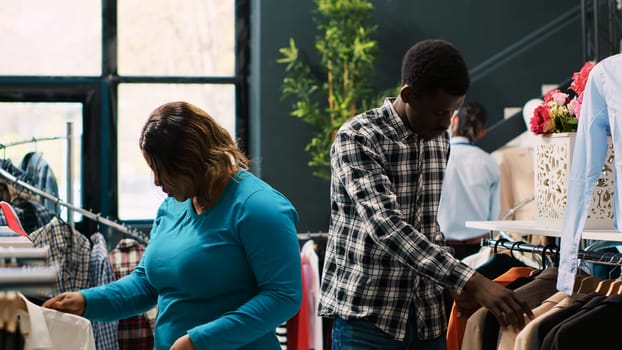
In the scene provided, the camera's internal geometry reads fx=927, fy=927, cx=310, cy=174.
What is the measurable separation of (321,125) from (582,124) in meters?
4.11

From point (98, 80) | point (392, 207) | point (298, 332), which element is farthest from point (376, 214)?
point (98, 80)

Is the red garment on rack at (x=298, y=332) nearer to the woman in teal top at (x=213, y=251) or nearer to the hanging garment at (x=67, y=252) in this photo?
the hanging garment at (x=67, y=252)

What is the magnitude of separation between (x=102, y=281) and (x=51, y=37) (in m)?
2.97

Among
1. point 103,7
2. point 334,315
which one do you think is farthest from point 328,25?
point 334,315

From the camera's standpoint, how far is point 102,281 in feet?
14.3

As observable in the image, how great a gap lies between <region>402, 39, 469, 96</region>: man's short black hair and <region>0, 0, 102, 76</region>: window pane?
4.81 m

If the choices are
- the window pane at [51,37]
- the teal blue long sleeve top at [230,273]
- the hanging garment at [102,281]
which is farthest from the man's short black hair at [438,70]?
the window pane at [51,37]

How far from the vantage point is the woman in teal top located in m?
2.16

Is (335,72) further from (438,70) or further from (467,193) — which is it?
(438,70)

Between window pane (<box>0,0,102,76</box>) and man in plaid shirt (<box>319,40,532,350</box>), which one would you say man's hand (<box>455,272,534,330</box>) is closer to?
man in plaid shirt (<box>319,40,532,350</box>)

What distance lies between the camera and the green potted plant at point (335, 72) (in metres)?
6.30

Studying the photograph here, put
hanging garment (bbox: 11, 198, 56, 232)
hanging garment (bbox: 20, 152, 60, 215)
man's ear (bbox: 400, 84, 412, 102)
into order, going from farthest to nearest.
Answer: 1. hanging garment (bbox: 20, 152, 60, 215)
2. hanging garment (bbox: 11, 198, 56, 232)
3. man's ear (bbox: 400, 84, 412, 102)

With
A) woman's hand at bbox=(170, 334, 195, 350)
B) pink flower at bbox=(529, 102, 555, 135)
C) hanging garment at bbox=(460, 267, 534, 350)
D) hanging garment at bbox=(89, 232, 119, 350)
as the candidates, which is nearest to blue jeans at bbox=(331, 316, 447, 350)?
hanging garment at bbox=(460, 267, 534, 350)

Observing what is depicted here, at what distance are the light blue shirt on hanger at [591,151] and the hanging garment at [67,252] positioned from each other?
2696 mm
